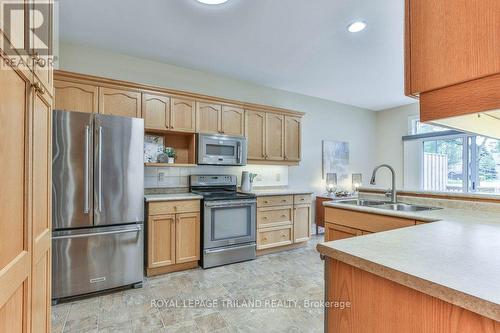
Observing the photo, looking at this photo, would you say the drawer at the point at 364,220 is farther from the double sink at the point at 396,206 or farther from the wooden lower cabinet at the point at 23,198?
the wooden lower cabinet at the point at 23,198

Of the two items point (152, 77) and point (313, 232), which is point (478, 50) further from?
point (313, 232)

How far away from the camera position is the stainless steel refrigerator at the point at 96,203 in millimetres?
2260

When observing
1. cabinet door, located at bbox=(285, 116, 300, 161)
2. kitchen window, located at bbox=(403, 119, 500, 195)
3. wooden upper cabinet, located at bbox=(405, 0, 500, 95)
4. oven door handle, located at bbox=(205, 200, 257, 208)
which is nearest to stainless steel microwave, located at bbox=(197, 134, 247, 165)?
oven door handle, located at bbox=(205, 200, 257, 208)

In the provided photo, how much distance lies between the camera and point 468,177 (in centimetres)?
457

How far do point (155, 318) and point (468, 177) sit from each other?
17.7 ft

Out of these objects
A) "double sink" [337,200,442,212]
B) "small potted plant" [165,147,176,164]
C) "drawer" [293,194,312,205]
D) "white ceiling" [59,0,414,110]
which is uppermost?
"white ceiling" [59,0,414,110]

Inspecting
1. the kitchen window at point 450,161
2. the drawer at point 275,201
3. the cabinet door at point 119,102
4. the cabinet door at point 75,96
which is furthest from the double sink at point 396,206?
the cabinet door at point 75,96

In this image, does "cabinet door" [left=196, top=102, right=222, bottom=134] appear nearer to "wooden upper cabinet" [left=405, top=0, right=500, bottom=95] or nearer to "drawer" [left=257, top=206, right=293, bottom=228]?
"drawer" [left=257, top=206, right=293, bottom=228]

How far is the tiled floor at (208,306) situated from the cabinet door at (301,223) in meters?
0.81

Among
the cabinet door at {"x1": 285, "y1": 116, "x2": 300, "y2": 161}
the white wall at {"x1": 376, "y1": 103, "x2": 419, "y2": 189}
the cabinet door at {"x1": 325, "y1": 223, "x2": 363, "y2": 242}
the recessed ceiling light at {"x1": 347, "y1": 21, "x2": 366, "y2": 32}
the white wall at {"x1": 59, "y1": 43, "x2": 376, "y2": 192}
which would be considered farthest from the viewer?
the white wall at {"x1": 376, "y1": 103, "x2": 419, "y2": 189}

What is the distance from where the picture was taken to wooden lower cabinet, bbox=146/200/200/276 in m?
2.81

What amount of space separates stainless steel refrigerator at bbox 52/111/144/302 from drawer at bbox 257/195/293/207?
5.16ft

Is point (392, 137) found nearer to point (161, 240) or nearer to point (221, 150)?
point (221, 150)

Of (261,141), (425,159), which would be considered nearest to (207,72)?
(261,141)
